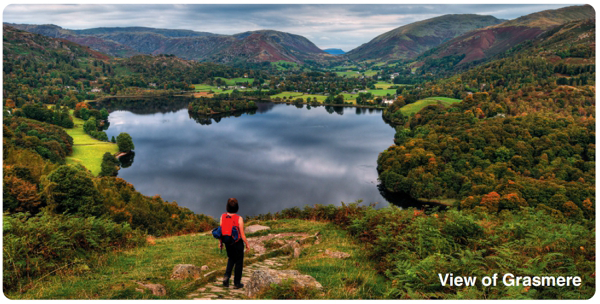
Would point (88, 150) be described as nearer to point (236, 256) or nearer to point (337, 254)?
point (337, 254)

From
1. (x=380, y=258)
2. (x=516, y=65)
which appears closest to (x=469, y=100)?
(x=516, y=65)

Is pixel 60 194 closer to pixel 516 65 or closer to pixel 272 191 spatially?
pixel 272 191

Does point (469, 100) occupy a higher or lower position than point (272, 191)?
higher

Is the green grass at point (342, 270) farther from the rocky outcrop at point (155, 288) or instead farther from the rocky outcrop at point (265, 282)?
the rocky outcrop at point (155, 288)

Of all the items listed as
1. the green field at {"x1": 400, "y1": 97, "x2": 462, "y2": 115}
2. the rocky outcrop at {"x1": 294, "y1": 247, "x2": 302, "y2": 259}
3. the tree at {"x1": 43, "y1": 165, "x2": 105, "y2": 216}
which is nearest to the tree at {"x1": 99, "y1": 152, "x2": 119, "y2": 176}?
the tree at {"x1": 43, "y1": 165, "x2": 105, "y2": 216}

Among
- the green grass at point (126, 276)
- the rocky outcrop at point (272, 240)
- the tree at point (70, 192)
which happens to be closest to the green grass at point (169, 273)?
the green grass at point (126, 276)

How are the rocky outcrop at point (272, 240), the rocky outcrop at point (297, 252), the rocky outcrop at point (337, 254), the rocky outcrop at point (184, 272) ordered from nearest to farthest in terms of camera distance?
the rocky outcrop at point (184, 272) < the rocky outcrop at point (337, 254) < the rocky outcrop at point (297, 252) < the rocky outcrop at point (272, 240)
